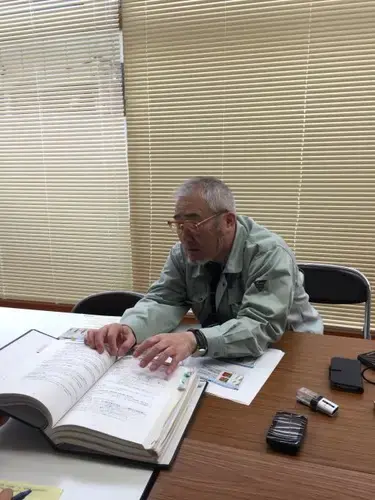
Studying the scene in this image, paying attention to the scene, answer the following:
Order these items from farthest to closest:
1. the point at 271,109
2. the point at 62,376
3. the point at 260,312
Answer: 1. the point at 271,109
2. the point at 260,312
3. the point at 62,376

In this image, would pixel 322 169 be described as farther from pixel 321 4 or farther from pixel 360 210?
pixel 321 4

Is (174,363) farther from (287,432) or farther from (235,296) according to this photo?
(235,296)

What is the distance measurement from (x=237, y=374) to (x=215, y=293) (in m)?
0.43

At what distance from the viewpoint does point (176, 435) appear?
30.8 inches

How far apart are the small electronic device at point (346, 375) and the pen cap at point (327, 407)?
0.10 meters

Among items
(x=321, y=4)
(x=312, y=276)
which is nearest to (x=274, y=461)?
(x=312, y=276)

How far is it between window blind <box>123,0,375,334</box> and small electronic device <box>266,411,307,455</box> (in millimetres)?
1427

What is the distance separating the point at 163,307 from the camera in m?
1.38

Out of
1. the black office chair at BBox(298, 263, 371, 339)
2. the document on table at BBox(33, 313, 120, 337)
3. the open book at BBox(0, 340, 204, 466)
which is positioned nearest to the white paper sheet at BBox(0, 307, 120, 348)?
the document on table at BBox(33, 313, 120, 337)

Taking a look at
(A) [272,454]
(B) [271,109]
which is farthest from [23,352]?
(B) [271,109]

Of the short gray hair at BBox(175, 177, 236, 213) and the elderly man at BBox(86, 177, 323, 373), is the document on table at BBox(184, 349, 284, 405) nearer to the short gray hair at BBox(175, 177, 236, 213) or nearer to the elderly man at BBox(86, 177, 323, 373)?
the elderly man at BBox(86, 177, 323, 373)

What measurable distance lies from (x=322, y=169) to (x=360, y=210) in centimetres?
29

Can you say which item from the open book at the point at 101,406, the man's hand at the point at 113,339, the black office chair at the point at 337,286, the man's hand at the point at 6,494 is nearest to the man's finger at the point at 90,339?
the man's hand at the point at 113,339

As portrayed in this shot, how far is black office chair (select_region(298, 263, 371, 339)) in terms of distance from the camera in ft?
5.33
